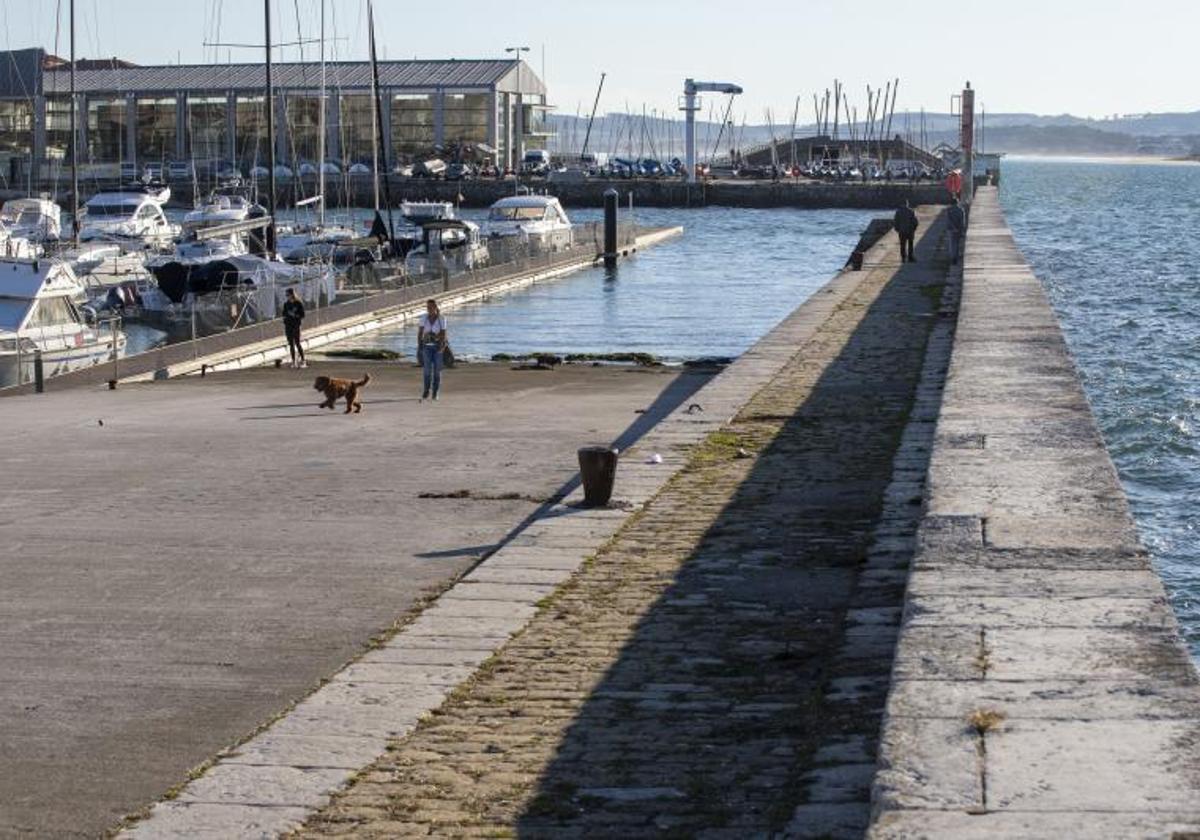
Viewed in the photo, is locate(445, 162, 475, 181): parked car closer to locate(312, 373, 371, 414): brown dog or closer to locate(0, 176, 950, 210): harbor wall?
locate(0, 176, 950, 210): harbor wall

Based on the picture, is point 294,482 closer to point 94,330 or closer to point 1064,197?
point 94,330

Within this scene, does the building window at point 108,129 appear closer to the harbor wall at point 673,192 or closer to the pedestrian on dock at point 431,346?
the harbor wall at point 673,192

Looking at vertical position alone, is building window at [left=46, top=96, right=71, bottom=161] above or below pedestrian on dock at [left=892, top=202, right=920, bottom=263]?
above

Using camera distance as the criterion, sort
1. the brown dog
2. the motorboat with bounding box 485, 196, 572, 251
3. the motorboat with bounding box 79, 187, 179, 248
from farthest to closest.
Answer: the motorboat with bounding box 485, 196, 572, 251
the motorboat with bounding box 79, 187, 179, 248
the brown dog

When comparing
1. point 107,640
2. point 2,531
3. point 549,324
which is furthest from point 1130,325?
point 107,640

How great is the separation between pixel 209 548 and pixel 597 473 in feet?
9.18

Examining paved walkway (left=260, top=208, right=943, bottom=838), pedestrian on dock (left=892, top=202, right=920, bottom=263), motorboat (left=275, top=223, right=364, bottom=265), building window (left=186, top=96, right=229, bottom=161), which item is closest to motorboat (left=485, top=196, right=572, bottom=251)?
motorboat (left=275, top=223, right=364, bottom=265)

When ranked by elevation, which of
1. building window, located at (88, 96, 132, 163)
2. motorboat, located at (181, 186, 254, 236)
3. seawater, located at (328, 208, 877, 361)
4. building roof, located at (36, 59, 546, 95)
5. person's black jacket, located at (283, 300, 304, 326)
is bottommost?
seawater, located at (328, 208, 877, 361)

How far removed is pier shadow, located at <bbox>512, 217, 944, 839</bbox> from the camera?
8664 millimetres

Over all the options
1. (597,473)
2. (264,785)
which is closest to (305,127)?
(597,473)

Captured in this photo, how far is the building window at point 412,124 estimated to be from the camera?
159125 millimetres

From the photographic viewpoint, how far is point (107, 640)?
39.7 feet

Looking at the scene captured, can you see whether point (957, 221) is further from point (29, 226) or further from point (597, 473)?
point (29, 226)

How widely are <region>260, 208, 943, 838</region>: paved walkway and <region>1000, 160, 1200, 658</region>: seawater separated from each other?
4.05 m
